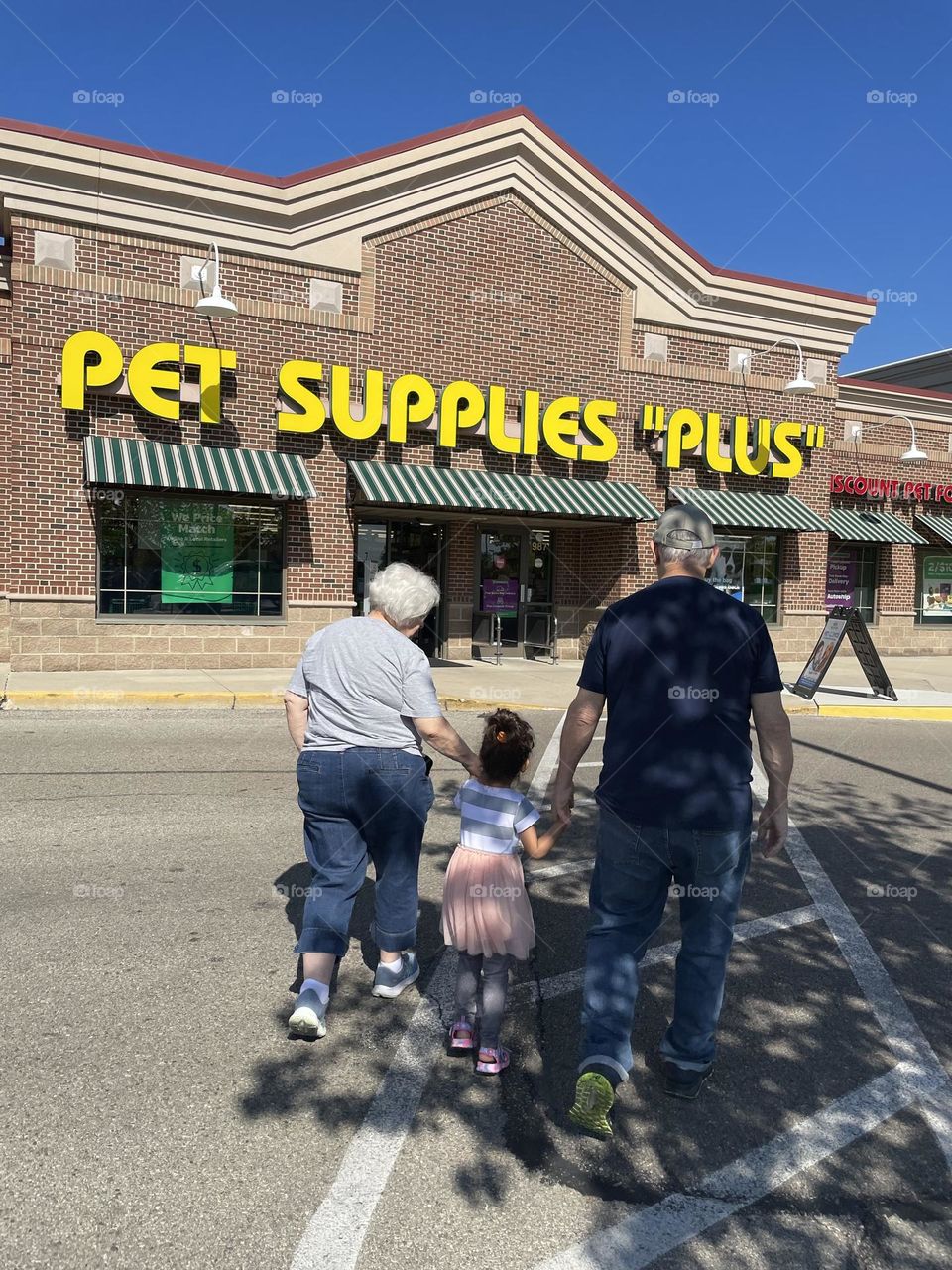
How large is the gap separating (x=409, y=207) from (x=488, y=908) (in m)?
15.0

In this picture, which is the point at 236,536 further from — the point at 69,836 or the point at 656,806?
the point at 656,806

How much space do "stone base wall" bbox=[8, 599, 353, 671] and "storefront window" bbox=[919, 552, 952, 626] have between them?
14.4 m

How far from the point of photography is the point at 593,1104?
3027mm

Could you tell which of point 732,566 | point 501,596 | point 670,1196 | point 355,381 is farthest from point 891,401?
point 670,1196

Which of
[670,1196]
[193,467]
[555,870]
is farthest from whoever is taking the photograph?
[193,467]

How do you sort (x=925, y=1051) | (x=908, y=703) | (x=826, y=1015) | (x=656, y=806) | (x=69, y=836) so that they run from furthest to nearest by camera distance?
(x=908, y=703), (x=69, y=836), (x=826, y=1015), (x=925, y=1051), (x=656, y=806)

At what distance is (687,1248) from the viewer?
2.59 meters

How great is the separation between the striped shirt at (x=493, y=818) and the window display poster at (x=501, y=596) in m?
14.8

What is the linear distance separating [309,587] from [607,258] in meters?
8.42

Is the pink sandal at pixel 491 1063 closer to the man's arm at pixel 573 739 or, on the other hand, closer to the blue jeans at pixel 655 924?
the blue jeans at pixel 655 924

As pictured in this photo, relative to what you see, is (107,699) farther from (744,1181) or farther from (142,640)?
(744,1181)

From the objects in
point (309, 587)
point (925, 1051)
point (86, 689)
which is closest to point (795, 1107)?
point (925, 1051)

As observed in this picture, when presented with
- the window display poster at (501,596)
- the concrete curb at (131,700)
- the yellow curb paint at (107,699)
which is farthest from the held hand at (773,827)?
the window display poster at (501,596)

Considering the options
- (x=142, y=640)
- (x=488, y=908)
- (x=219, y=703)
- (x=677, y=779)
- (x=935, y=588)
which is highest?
(x=935, y=588)
